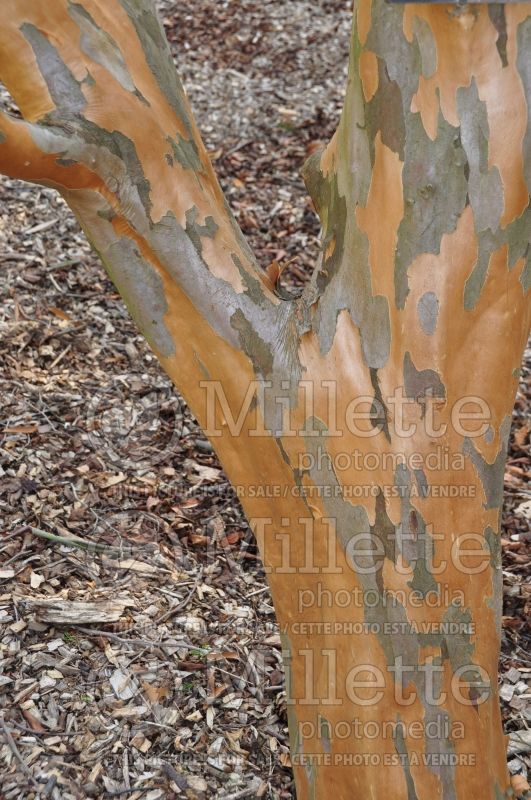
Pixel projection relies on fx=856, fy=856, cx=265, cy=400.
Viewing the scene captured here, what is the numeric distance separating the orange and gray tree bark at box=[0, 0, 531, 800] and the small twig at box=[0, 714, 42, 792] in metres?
0.68

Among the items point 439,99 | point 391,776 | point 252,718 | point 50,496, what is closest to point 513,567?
point 252,718

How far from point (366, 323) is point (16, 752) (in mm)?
1326

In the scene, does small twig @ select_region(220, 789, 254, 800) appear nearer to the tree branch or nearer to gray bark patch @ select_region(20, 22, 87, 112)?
the tree branch

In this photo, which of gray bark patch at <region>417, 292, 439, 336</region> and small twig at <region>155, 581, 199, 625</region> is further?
small twig at <region>155, 581, 199, 625</region>

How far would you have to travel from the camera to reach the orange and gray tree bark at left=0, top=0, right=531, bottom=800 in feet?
4.90

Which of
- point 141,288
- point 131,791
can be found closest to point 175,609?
point 131,791

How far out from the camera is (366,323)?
63.8 inches

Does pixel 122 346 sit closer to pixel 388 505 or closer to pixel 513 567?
pixel 513 567

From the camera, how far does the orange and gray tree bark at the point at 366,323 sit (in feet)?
4.90

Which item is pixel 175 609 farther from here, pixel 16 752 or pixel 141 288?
pixel 141 288

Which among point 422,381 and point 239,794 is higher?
point 422,381

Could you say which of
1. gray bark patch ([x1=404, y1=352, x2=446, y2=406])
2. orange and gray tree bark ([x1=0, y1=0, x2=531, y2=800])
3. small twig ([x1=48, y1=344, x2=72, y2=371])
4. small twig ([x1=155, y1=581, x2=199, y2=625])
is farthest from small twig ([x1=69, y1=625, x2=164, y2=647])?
small twig ([x1=48, y1=344, x2=72, y2=371])

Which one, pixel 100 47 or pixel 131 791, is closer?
pixel 100 47

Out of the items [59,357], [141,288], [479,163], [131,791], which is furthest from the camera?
[59,357]
